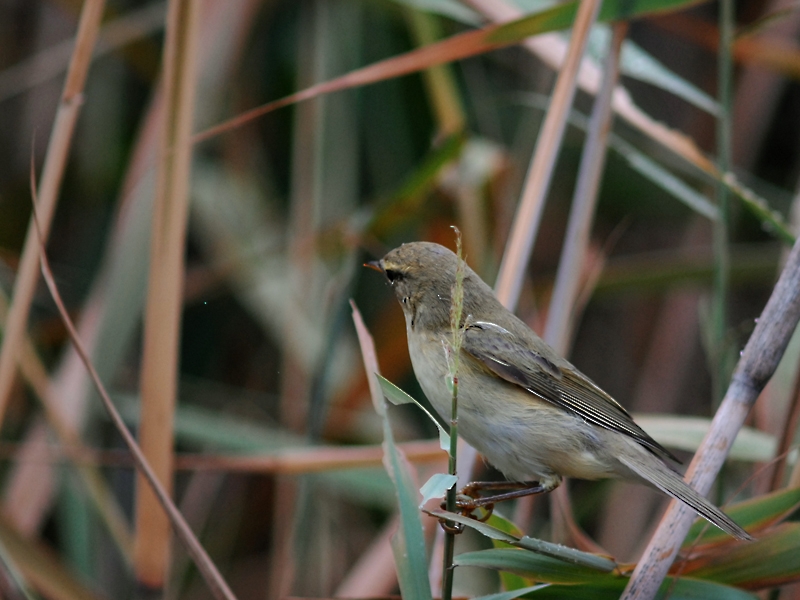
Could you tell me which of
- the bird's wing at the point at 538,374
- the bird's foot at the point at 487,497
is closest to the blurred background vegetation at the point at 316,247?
the bird's foot at the point at 487,497

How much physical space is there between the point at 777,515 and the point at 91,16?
1550mm

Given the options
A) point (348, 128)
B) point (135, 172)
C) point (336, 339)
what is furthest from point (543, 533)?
point (135, 172)

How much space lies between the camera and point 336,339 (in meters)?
2.04

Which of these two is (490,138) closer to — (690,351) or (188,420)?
(690,351)

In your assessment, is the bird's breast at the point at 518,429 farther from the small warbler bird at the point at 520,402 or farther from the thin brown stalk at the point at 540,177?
the thin brown stalk at the point at 540,177

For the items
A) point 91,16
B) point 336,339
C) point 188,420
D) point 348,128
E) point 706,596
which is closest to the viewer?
point 706,596

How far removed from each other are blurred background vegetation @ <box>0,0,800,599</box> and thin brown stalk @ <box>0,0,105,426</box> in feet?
1.21

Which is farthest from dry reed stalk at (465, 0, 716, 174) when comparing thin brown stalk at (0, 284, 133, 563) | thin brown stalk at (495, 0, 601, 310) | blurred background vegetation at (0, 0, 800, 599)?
thin brown stalk at (0, 284, 133, 563)

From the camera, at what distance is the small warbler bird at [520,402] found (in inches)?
60.1

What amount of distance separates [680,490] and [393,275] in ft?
2.51

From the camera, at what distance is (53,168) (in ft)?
5.18

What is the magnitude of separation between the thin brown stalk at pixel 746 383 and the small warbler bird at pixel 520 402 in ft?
0.64

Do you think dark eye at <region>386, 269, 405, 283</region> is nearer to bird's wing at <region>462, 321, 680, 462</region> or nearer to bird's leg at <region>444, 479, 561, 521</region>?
bird's wing at <region>462, 321, 680, 462</region>

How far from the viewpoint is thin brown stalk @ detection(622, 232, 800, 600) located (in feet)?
4.09
